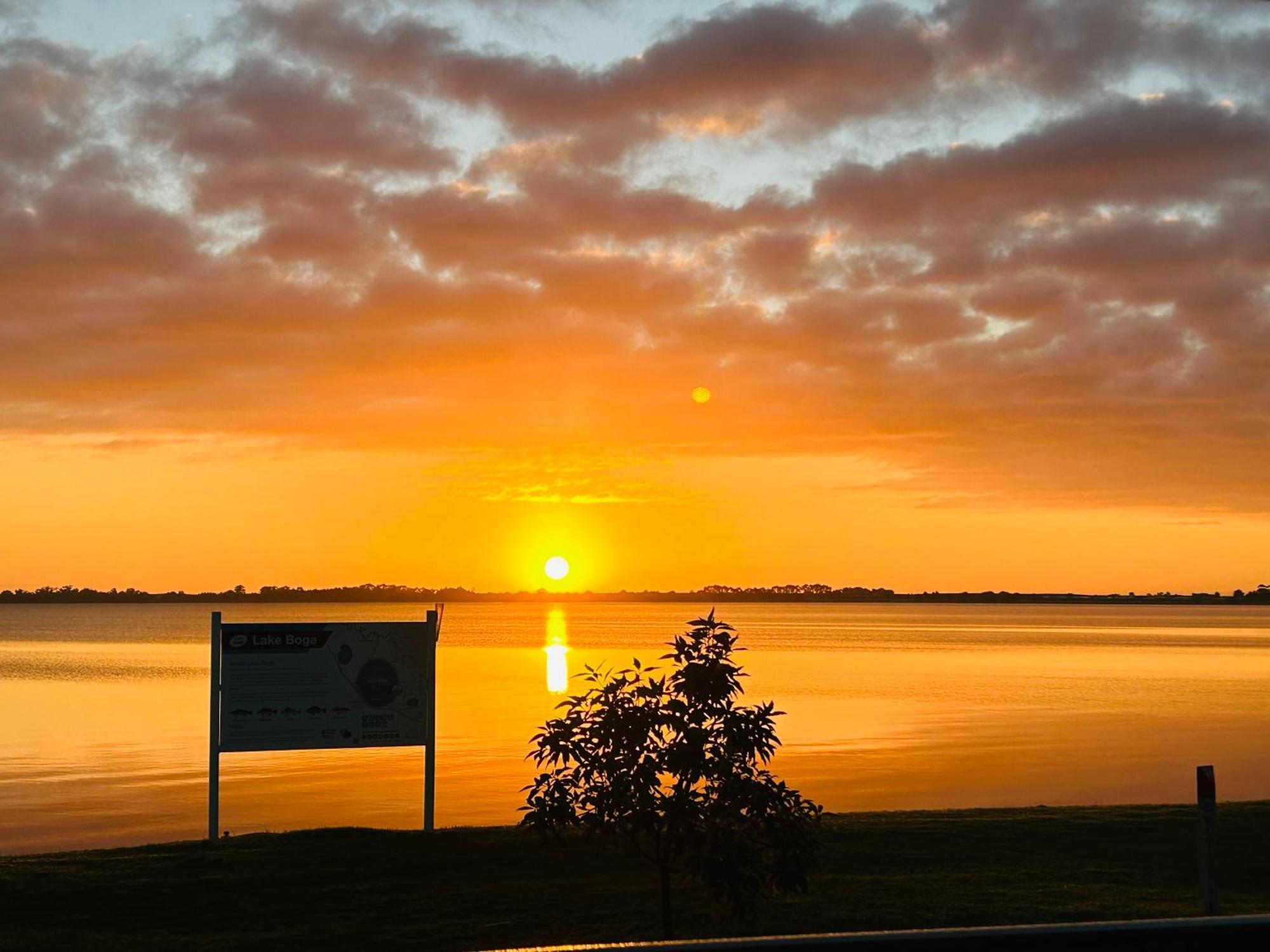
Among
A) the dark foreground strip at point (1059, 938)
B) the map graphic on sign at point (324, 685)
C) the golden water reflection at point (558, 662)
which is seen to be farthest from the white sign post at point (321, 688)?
the golden water reflection at point (558, 662)

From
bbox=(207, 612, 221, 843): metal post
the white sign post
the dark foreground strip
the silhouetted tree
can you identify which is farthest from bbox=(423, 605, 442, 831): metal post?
the dark foreground strip

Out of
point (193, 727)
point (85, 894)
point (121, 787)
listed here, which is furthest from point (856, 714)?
point (85, 894)

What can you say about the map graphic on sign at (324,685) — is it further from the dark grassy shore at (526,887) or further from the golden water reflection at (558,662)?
the golden water reflection at (558,662)

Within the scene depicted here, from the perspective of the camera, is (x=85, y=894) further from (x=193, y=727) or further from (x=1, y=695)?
(x=1, y=695)

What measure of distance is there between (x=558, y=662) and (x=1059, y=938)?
86.4 m

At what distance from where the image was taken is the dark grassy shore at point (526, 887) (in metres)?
10.5

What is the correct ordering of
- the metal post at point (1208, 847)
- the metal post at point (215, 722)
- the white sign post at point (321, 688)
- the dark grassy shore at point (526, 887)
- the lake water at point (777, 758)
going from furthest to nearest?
the lake water at point (777, 758) < the white sign post at point (321, 688) < the metal post at point (215, 722) < the metal post at point (1208, 847) < the dark grassy shore at point (526, 887)

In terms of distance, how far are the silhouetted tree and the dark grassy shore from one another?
2.72 ft

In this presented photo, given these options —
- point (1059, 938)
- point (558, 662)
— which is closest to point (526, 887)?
point (1059, 938)

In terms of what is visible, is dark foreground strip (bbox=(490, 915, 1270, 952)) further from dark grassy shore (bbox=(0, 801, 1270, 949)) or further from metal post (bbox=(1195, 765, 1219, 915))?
metal post (bbox=(1195, 765, 1219, 915))

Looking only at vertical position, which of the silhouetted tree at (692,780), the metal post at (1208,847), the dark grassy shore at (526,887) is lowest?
the dark grassy shore at (526,887)

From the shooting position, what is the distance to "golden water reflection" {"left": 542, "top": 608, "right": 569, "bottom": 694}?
199ft

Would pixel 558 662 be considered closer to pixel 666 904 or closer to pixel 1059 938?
pixel 666 904

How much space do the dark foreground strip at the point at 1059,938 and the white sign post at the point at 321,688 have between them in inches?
478
